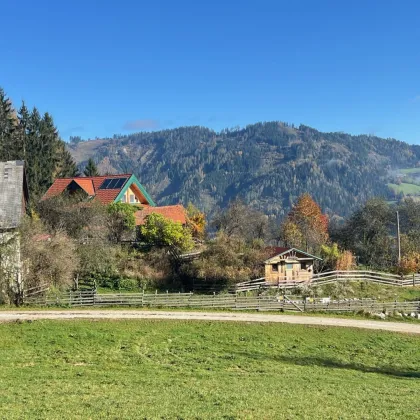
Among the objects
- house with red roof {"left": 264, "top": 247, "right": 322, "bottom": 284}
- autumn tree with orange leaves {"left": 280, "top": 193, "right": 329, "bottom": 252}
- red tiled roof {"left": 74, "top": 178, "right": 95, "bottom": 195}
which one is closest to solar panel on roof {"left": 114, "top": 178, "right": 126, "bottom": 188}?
red tiled roof {"left": 74, "top": 178, "right": 95, "bottom": 195}

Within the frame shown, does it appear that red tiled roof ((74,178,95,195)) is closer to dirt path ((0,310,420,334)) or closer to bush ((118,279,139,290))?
bush ((118,279,139,290))

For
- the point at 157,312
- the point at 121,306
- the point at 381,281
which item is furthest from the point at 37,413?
the point at 381,281

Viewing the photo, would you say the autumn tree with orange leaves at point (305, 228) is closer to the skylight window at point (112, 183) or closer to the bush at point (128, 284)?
the skylight window at point (112, 183)

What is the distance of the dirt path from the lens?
94.1 ft

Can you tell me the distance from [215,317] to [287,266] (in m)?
18.7

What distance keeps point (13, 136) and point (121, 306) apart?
42.5 metres

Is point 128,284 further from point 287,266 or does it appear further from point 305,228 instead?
point 305,228

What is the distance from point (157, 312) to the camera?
3172cm

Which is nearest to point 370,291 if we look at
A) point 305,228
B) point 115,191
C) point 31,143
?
point 305,228

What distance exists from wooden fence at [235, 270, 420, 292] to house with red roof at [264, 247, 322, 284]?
434 millimetres

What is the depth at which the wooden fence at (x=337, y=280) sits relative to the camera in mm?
44844

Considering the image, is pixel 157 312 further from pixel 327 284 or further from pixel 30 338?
Result: pixel 327 284

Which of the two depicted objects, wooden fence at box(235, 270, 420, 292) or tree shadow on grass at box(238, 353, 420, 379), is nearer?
tree shadow on grass at box(238, 353, 420, 379)

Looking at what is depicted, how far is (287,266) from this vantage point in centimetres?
4766
